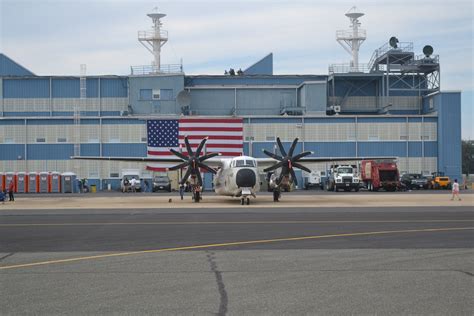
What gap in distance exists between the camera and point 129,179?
66.1m

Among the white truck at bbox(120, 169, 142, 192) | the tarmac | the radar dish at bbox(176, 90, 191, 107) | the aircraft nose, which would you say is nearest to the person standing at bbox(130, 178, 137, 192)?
the white truck at bbox(120, 169, 142, 192)

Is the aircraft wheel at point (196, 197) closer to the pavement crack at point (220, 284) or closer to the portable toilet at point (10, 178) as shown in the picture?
the pavement crack at point (220, 284)

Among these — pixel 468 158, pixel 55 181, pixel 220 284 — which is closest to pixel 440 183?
pixel 55 181

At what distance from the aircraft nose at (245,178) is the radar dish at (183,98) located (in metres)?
36.2

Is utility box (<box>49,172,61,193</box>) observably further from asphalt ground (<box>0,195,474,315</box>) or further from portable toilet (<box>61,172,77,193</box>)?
asphalt ground (<box>0,195,474,315</box>)

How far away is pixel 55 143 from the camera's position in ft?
226

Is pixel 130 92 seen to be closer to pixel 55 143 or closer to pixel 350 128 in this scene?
pixel 55 143

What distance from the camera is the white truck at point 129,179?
64438mm

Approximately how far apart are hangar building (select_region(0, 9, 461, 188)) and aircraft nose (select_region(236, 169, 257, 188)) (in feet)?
96.8

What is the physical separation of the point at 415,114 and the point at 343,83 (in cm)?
1036

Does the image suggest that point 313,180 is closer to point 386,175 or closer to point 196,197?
point 386,175

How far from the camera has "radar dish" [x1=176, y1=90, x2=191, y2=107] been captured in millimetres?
71625

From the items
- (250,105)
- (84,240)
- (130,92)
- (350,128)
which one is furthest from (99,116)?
(84,240)

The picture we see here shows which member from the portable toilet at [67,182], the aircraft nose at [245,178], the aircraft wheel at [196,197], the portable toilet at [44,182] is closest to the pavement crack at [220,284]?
the aircraft nose at [245,178]
